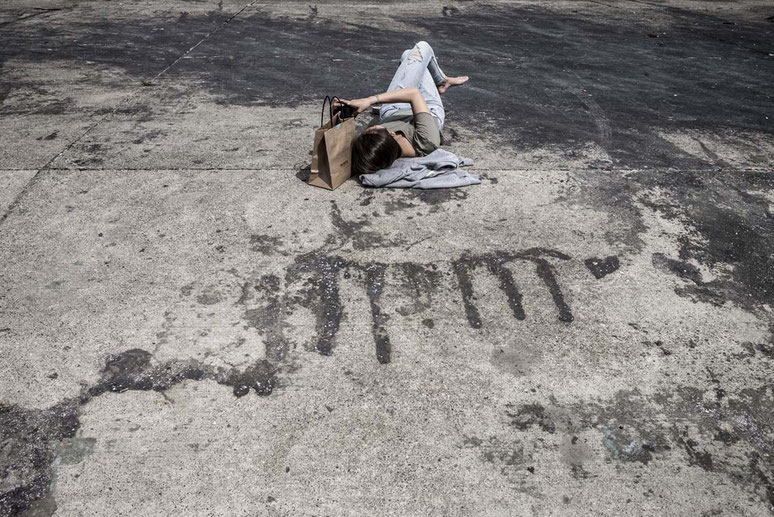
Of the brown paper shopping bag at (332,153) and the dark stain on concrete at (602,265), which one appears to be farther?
the brown paper shopping bag at (332,153)

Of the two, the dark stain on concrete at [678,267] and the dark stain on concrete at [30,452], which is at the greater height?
the dark stain on concrete at [678,267]

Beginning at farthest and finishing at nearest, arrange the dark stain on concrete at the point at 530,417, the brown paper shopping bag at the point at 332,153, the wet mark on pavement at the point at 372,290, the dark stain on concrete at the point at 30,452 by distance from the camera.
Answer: the brown paper shopping bag at the point at 332,153, the wet mark on pavement at the point at 372,290, the dark stain on concrete at the point at 530,417, the dark stain on concrete at the point at 30,452

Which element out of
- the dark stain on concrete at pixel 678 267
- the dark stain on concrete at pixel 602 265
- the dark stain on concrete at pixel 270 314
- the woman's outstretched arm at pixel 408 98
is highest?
the woman's outstretched arm at pixel 408 98

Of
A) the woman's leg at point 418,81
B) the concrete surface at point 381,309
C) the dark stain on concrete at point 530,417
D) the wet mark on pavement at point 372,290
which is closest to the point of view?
the concrete surface at point 381,309

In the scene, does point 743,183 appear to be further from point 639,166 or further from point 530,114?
point 530,114

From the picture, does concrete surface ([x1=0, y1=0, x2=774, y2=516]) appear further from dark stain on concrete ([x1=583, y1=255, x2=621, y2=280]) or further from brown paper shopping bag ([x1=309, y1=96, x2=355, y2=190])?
brown paper shopping bag ([x1=309, y1=96, x2=355, y2=190])

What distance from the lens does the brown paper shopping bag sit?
162 inches

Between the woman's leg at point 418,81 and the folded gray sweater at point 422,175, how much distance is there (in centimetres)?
70

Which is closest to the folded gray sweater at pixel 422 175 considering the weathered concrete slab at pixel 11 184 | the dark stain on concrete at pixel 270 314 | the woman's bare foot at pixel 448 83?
the dark stain on concrete at pixel 270 314

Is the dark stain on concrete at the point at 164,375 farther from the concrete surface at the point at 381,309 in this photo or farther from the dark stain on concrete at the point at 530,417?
the dark stain on concrete at the point at 530,417

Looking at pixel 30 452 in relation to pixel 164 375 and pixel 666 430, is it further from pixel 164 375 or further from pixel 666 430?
pixel 666 430

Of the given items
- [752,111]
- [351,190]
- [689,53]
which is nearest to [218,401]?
[351,190]

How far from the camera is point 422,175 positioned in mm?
4434

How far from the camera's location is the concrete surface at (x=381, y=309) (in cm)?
244
